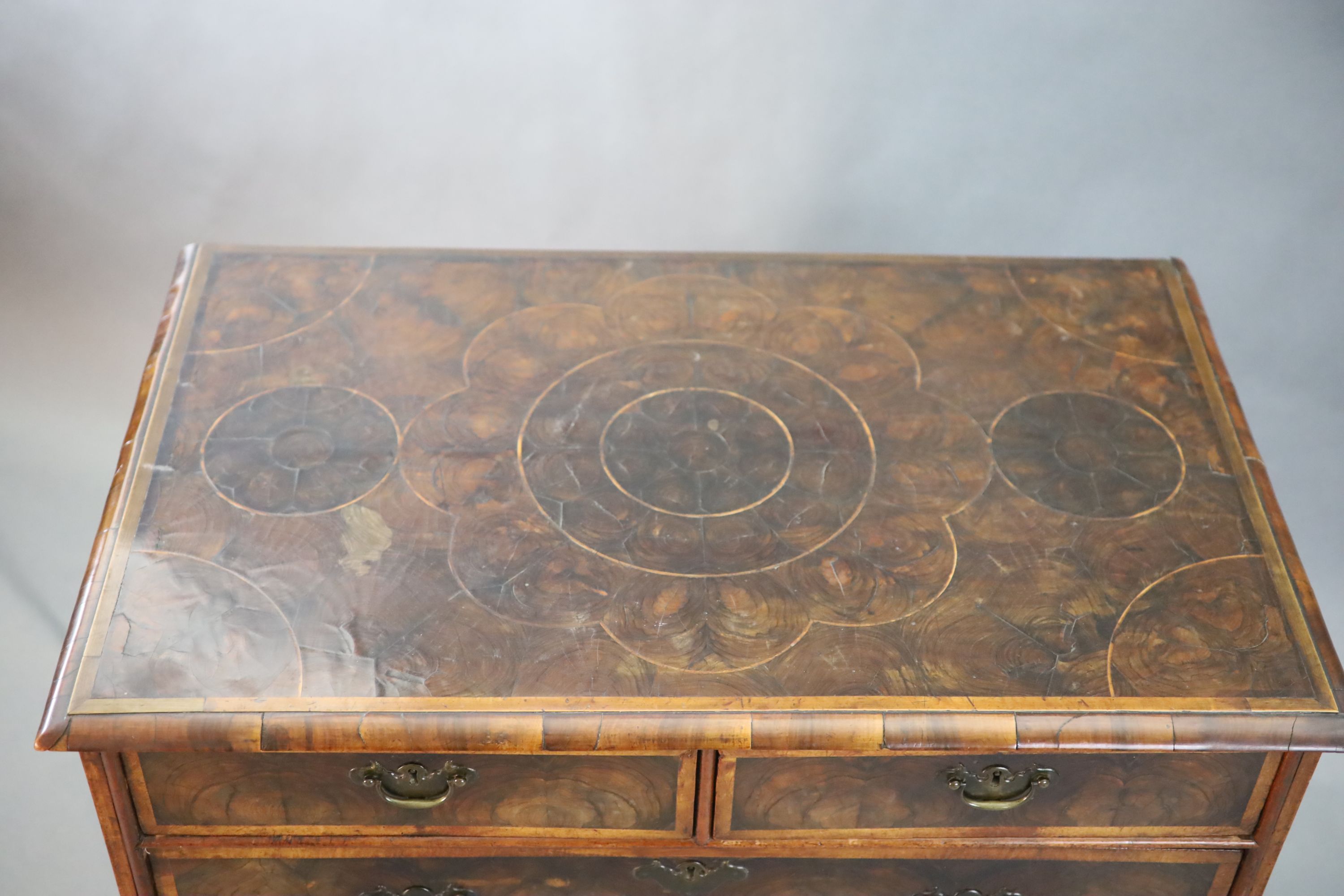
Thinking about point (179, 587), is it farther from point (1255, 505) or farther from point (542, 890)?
point (1255, 505)

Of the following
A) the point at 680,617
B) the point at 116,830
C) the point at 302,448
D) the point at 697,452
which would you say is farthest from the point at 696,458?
the point at 116,830

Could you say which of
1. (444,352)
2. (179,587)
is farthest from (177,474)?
(444,352)

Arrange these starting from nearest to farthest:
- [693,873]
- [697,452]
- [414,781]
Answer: [414,781]
[693,873]
[697,452]

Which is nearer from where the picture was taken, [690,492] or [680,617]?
[680,617]

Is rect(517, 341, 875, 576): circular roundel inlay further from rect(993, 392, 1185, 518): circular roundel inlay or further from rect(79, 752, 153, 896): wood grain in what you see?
rect(79, 752, 153, 896): wood grain

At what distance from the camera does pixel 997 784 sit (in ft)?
6.47

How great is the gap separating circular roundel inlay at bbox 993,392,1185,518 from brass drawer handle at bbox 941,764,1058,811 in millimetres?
369

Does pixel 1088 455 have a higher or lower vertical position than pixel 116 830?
higher

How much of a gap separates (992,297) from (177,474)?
4.02 ft

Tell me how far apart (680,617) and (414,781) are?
383mm

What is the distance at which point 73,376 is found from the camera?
3.20 metres

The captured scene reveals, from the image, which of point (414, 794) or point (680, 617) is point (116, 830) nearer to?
point (414, 794)

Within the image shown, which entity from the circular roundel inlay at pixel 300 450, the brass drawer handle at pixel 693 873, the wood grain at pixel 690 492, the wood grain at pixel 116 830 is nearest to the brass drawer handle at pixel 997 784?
the wood grain at pixel 690 492

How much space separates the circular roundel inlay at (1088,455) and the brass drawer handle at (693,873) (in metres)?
0.64
